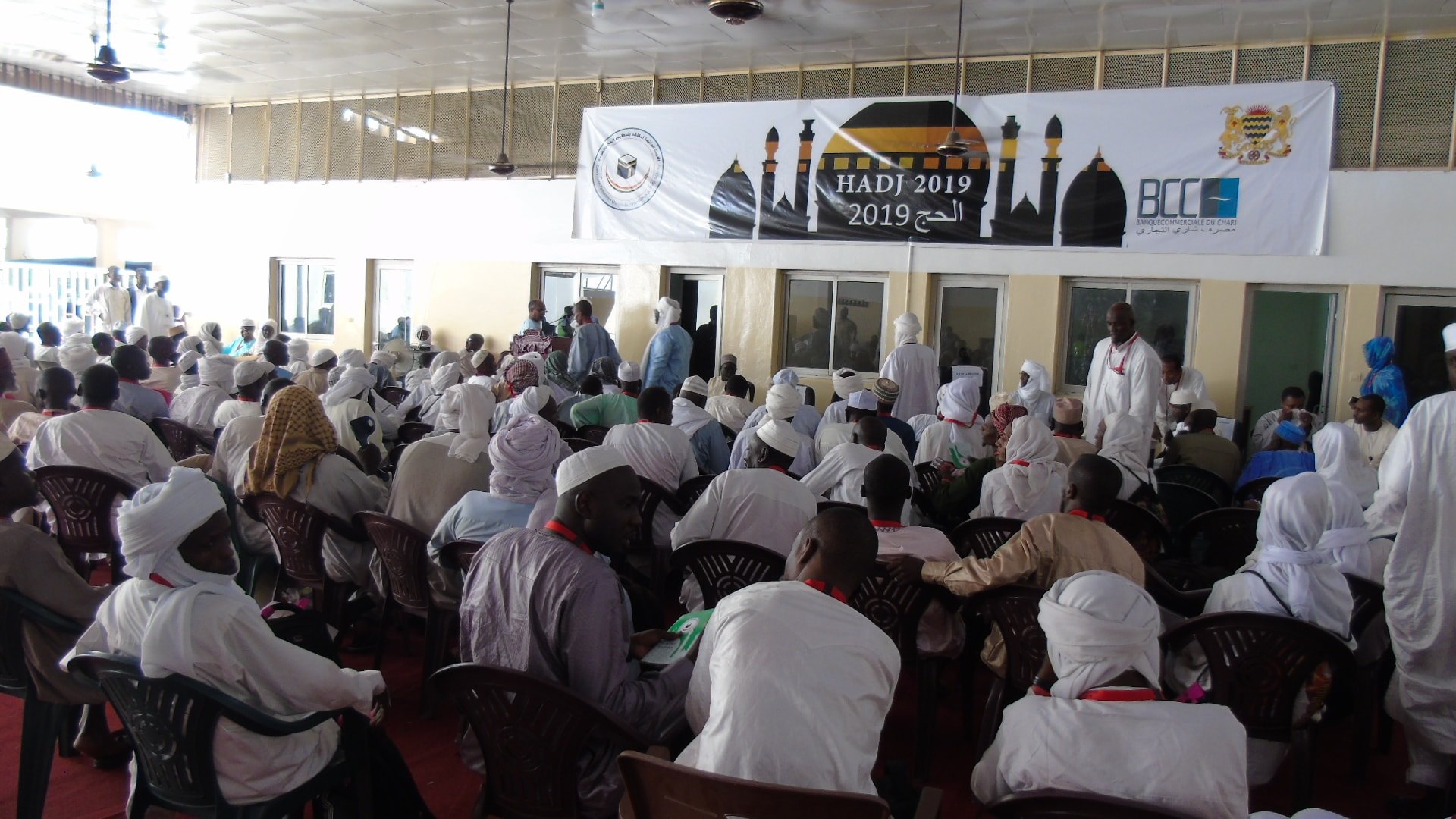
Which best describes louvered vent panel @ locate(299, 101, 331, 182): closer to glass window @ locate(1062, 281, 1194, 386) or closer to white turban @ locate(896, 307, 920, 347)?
white turban @ locate(896, 307, 920, 347)

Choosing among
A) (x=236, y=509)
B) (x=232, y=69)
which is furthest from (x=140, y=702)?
(x=232, y=69)

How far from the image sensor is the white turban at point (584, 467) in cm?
227

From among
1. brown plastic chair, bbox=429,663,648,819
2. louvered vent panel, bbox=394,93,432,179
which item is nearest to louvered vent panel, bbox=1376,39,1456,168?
brown plastic chair, bbox=429,663,648,819

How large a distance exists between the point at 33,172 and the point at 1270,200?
59.2ft

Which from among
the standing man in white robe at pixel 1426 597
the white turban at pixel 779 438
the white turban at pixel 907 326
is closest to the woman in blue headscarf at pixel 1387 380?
the white turban at pixel 907 326

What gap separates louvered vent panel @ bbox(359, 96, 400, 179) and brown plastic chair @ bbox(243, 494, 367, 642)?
346 inches

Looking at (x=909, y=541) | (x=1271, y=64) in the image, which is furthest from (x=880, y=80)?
(x=909, y=541)

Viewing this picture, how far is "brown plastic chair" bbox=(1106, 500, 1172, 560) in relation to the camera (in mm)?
4109

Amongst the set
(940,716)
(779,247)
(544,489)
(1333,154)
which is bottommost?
(940,716)

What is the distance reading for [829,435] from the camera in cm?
493

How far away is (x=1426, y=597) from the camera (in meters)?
3.32

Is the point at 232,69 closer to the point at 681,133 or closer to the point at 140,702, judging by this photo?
the point at 681,133

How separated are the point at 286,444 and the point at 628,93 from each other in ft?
24.3

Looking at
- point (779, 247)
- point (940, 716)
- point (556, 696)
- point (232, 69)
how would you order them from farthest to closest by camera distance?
point (232, 69), point (779, 247), point (940, 716), point (556, 696)
